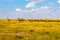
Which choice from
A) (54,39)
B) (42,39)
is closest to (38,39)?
(42,39)

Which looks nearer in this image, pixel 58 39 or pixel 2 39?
pixel 2 39

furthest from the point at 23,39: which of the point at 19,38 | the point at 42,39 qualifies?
the point at 42,39

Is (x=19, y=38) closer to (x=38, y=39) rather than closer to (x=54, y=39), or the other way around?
(x=38, y=39)

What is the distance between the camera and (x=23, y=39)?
1091 inches

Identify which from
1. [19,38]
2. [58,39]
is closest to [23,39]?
[19,38]

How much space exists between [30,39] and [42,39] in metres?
1.87

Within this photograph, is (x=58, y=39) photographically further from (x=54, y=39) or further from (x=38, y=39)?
(x=38, y=39)

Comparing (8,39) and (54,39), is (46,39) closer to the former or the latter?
(54,39)

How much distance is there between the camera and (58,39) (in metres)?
28.7

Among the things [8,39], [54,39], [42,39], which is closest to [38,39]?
[42,39]

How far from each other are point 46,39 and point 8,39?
552 centimetres

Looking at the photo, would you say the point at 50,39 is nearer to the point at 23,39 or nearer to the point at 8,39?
the point at 23,39

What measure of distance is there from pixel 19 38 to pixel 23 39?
2.78 feet

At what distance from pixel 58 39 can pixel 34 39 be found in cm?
371
